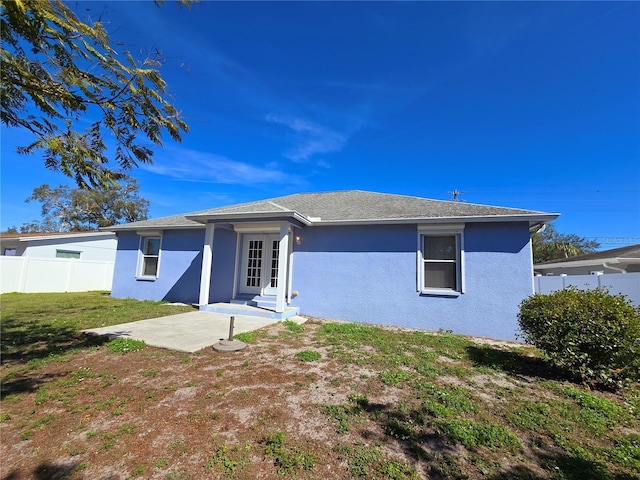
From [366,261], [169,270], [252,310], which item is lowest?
[252,310]

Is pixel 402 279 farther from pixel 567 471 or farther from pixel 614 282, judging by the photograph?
pixel 614 282

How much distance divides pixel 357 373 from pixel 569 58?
10244mm

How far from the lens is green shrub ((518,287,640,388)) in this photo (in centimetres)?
396

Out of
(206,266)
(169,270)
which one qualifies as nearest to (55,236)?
(169,270)

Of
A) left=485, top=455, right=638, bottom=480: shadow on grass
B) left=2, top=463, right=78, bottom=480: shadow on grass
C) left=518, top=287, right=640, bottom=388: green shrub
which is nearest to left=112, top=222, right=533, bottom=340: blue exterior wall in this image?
left=518, top=287, right=640, bottom=388: green shrub

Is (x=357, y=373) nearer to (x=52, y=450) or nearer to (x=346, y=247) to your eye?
(x=52, y=450)

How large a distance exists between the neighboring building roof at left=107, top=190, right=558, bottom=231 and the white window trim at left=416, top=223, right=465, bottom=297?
343 millimetres

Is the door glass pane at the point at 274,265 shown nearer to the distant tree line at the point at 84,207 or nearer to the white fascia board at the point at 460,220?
the white fascia board at the point at 460,220

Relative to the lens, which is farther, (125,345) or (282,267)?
(282,267)

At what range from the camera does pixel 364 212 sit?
29.7 ft

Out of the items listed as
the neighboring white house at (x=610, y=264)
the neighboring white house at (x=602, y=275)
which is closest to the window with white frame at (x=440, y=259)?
the neighboring white house at (x=602, y=275)

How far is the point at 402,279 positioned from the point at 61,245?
2244cm

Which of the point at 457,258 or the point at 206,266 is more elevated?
the point at 457,258

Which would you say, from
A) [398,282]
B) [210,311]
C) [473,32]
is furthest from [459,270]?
[210,311]
